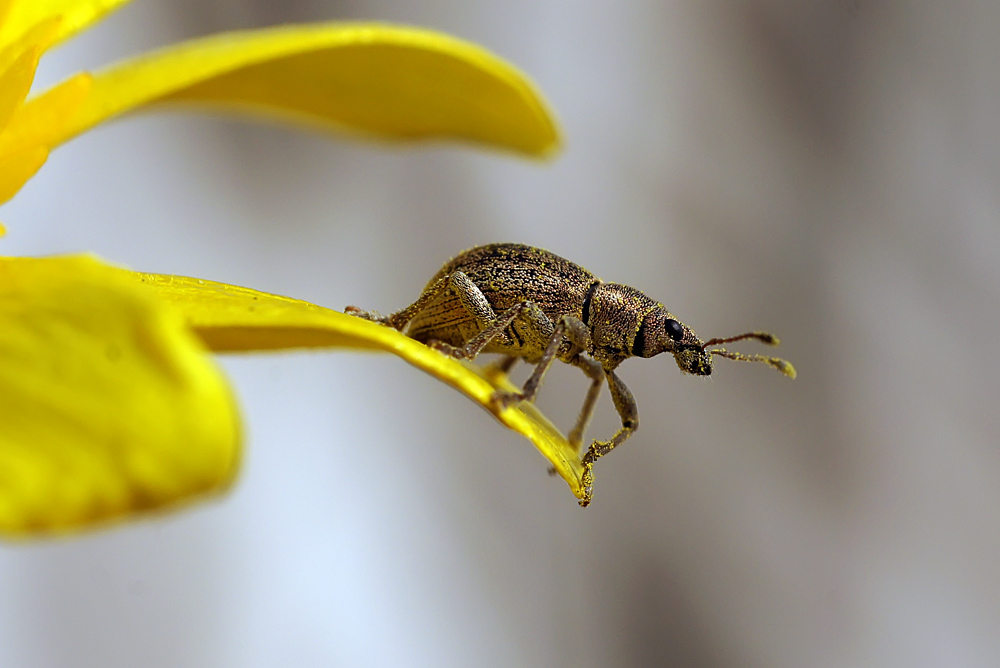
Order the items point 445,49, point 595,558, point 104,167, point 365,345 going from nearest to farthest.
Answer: point 365,345, point 445,49, point 104,167, point 595,558

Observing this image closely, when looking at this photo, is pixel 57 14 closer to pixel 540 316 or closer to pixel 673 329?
pixel 540 316

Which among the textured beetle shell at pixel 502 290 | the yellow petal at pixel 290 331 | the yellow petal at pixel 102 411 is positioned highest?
the textured beetle shell at pixel 502 290

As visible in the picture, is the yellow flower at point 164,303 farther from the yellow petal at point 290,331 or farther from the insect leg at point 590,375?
the insect leg at point 590,375

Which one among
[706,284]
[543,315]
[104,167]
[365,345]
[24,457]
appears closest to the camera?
[24,457]

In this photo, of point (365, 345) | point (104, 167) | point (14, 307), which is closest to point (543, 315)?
point (365, 345)

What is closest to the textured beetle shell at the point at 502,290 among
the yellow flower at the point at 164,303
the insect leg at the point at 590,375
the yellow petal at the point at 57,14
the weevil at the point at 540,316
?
the weevil at the point at 540,316

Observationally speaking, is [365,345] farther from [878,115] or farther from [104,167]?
[878,115]
